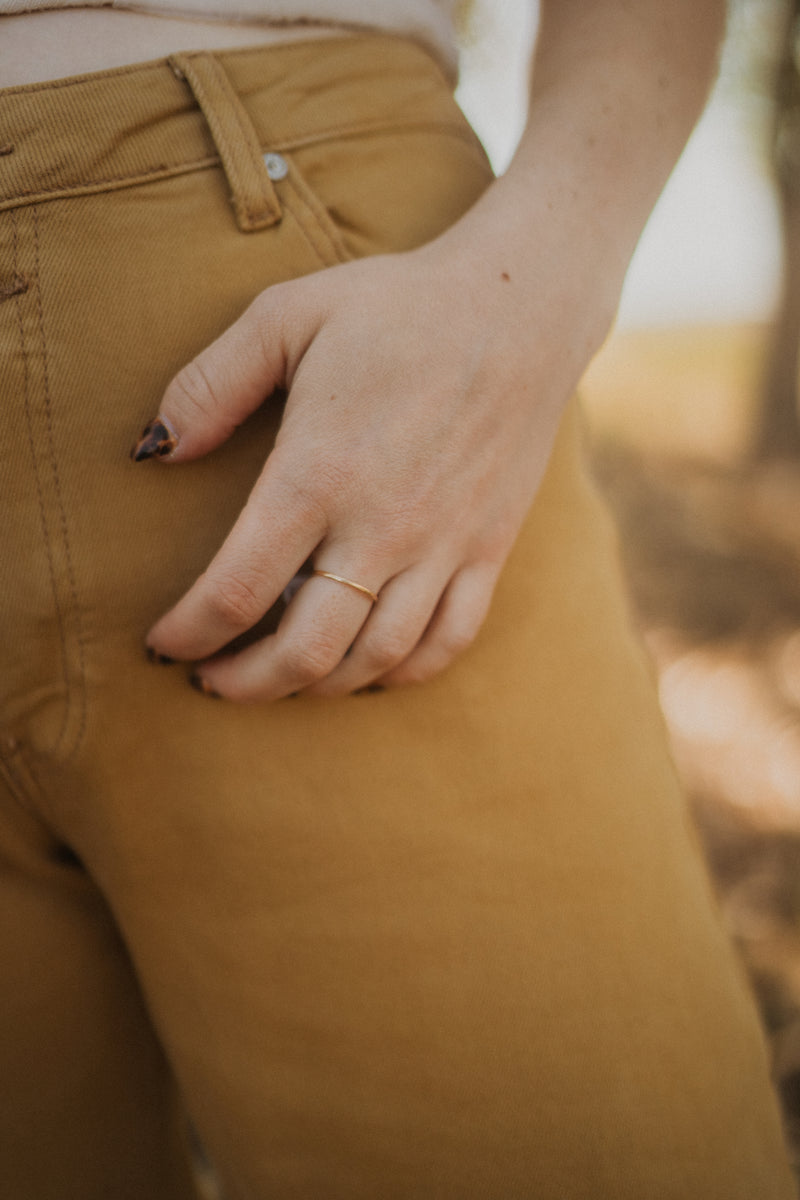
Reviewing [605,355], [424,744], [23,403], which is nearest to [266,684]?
[424,744]

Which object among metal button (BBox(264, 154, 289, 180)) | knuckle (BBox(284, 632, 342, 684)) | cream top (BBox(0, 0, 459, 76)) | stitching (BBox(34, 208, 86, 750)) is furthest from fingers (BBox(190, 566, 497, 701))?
cream top (BBox(0, 0, 459, 76))

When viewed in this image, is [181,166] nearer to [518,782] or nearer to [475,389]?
[475,389]

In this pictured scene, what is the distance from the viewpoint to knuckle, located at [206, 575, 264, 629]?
0.65m

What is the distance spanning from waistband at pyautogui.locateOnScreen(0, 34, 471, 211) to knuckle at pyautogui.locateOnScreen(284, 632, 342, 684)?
1.42 feet

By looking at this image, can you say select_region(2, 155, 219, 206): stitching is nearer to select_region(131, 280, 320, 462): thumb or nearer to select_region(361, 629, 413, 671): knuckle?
select_region(131, 280, 320, 462): thumb

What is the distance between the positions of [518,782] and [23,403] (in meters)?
0.55

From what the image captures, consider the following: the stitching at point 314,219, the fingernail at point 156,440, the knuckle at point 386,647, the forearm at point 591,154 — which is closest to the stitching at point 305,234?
the stitching at point 314,219

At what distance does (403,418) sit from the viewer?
669 millimetres

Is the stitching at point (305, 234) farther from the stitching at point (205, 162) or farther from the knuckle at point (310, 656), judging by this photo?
the knuckle at point (310, 656)

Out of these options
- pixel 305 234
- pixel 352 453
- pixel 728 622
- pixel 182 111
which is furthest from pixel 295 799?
pixel 728 622

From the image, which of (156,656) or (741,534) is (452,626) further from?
(741,534)

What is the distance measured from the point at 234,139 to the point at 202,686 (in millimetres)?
493

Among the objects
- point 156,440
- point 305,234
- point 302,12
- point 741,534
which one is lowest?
point 741,534

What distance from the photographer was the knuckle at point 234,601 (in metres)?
0.65
